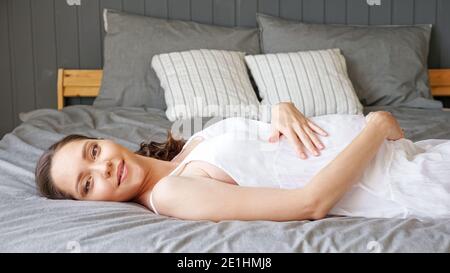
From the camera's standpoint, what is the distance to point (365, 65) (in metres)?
2.94

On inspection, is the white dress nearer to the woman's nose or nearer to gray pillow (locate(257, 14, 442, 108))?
the woman's nose

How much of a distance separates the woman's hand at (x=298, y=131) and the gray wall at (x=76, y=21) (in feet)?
6.09

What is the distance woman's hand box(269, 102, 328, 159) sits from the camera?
1.37m

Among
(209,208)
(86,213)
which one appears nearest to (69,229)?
(86,213)

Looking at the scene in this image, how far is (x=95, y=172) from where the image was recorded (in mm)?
1334

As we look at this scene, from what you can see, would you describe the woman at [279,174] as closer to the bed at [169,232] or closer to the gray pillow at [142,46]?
the bed at [169,232]

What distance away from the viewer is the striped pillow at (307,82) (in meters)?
2.62

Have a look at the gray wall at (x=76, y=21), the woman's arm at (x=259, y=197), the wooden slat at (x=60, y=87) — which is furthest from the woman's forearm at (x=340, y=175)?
the wooden slat at (x=60, y=87)

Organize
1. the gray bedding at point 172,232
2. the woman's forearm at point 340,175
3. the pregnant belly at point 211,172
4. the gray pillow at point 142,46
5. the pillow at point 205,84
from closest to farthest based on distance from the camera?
the gray bedding at point 172,232 < the woman's forearm at point 340,175 < the pregnant belly at point 211,172 < the pillow at point 205,84 < the gray pillow at point 142,46

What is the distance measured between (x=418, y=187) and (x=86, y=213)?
669mm

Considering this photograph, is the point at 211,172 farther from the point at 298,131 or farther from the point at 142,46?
the point at 142,46

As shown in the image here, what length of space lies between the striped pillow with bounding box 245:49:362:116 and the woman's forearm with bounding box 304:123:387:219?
1335 millimetres

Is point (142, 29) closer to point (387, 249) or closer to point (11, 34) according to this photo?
point (11, 34)

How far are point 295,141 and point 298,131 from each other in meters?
0.03
